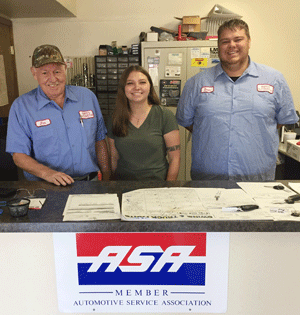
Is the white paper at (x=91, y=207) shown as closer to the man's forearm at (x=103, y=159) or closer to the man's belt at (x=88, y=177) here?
the man's belt at (x=88, y=177)

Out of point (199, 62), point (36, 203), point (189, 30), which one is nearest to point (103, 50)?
point (189, 30)

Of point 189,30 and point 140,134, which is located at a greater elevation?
point 189,30

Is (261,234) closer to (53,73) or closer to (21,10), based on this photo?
(53,73)

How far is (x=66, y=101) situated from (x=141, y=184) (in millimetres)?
796

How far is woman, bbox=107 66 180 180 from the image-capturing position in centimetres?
202

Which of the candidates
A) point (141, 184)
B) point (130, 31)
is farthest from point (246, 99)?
point (130, 31)

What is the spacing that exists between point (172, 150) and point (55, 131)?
2.46 feet

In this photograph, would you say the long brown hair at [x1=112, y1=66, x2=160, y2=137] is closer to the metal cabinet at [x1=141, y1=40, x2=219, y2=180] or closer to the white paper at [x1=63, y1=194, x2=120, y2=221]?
the white paper at [x1=63, y1=194, x2=120, y2=221]

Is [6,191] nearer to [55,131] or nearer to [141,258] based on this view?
[55,131]

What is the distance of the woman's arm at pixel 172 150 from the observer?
208 cm

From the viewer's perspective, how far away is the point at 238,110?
208 centimetres

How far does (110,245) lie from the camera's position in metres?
1.27

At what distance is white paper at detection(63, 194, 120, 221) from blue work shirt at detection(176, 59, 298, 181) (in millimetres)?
968

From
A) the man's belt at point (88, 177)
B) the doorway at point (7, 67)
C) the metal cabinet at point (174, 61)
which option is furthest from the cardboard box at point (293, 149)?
the doorway at point (7, 67)
